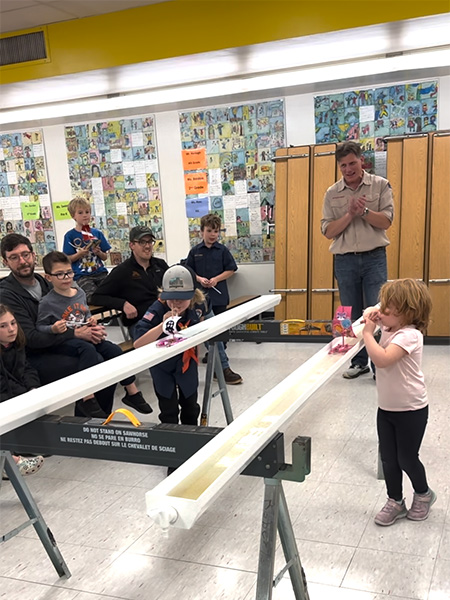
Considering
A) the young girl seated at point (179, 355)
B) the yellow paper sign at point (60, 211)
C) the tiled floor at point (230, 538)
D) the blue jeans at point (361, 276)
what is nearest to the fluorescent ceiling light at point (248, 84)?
the yellow paper sign at point (60, 211)

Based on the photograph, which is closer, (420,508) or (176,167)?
(420,508)

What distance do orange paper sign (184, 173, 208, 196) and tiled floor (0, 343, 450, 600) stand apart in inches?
155

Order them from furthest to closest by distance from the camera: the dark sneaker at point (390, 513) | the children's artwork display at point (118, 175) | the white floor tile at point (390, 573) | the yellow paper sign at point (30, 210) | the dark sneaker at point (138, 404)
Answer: the yellow paper sign at point (30, 210) < the children's artwork display at point (118, 175) < the dark sneaker at point (138, 404) < the dark sneaker at point (390, 513) < the white floor tile at point (390, 573)

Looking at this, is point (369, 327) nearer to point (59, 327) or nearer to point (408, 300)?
point (408, 300)

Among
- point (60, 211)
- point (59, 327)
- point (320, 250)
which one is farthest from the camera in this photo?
point (60, 211)

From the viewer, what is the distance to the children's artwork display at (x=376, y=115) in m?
5.53

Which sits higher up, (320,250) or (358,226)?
(358,226)

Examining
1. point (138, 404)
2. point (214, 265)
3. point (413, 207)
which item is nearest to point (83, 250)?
point (214, 265)

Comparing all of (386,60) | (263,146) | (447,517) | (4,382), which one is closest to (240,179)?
(263,146)

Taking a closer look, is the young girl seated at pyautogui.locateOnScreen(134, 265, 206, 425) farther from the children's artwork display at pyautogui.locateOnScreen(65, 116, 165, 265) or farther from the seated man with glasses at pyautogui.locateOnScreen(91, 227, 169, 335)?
the children's artwork display at pyautogui.locateOnScreen(65, 116, 165, 265)

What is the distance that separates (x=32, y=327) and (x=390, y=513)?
2.45 meters

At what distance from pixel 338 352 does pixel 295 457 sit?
101 centimetres

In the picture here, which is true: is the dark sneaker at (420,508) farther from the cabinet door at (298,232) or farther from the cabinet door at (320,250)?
the cabinet door at (298,232)

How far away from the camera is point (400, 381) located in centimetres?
224
